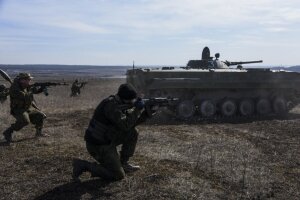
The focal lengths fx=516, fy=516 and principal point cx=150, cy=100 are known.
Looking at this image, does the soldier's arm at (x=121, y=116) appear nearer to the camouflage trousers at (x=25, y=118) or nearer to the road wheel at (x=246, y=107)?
the camouflage trousers at (x=25, y=118)

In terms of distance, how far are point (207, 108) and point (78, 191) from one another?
11911 millimetres

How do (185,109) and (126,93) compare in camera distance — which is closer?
(126,93)

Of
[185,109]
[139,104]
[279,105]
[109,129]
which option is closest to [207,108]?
[185,109]

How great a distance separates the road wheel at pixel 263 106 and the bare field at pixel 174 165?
4537mm

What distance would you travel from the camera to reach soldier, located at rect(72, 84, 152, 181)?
26.9 ft

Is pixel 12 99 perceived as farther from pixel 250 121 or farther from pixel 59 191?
pixel 250 121

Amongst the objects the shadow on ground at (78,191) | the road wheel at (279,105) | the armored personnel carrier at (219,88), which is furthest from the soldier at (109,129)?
the road wheel at (279,105)

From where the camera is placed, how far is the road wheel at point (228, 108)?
19.7m

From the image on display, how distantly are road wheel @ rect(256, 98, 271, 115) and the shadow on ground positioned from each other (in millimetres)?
13061

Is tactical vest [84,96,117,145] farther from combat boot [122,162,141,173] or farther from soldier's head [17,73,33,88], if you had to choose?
soldier's head [17,73,33,88]

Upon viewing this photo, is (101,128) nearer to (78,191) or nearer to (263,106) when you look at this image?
(78,191)

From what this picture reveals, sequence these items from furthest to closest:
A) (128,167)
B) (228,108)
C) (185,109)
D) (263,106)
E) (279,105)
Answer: (279,105) → (263,106) → (228,108) → (185,109) → (128,167)

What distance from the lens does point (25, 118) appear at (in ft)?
41.0

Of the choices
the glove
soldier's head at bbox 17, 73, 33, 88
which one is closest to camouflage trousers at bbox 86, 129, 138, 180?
the glove
